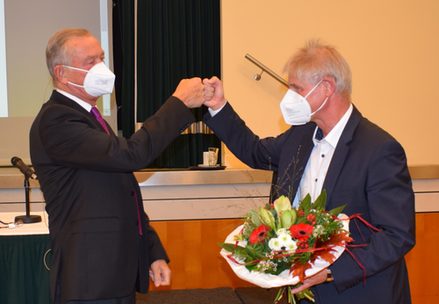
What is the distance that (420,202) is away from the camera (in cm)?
457

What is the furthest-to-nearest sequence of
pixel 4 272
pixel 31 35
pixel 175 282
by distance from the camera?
pixel 31 35 < pixel 175 282 < pixel 4 272

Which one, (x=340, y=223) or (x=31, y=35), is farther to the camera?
(x=31, y=35)

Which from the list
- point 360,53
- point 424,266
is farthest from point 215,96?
point 360,53

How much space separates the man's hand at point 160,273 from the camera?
2.42 m

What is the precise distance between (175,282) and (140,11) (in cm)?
278

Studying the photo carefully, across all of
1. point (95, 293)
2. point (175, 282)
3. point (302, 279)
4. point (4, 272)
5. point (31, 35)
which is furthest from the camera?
point (31, 35)

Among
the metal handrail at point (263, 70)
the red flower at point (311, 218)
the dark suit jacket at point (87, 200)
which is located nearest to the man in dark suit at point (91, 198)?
the dark suit jacket at point (87, 200)

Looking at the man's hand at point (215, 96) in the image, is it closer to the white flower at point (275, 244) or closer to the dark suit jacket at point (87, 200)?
the dark suit jacket at point (87, 200)

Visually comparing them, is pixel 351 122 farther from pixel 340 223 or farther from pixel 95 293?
pixel 95 293

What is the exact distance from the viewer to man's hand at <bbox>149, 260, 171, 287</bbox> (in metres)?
2.42

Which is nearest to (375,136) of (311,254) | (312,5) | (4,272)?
(311,254)

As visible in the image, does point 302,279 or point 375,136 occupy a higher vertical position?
point 375,136

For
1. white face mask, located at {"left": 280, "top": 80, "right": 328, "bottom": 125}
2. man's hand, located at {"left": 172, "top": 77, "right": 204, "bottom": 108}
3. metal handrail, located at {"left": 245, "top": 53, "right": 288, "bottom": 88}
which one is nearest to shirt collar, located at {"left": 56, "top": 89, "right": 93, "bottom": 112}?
man's hand, located at {"left": 172, "top": 77, "right": 204, "bottom": 108}

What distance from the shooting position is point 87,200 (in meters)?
2.19
